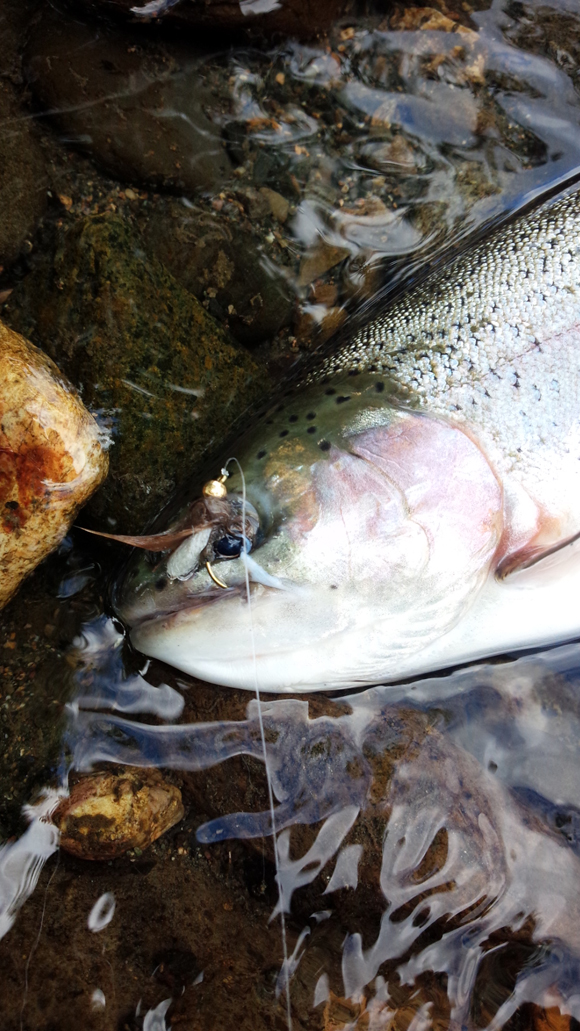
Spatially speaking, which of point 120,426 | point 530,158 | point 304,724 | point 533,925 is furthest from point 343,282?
point 533,925

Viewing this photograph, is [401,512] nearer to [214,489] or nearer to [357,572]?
[357,572]

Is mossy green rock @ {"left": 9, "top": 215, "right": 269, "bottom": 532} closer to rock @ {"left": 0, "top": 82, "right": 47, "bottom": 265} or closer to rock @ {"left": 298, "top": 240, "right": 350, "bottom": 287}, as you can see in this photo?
rock @ {"left": 0, "top": 82, "right": 47, "bottom": 265}

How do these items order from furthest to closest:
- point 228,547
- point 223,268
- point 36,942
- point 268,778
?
point 223,268
point 268,778
point 36,942
point 228,547

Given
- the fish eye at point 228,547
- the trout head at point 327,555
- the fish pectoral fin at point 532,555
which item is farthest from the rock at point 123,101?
the fish pectoral fin at point 532,555

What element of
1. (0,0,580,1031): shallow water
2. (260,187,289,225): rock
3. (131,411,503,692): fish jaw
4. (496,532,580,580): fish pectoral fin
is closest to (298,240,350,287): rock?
(0,0,580,1031): shallow water

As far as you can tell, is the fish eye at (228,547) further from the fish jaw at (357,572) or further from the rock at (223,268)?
the rock at (223,268)

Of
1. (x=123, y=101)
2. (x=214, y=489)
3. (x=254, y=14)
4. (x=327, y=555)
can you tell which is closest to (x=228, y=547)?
(x=214, y=489)

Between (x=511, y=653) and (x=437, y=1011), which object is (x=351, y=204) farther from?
(x=437, y=1011)
